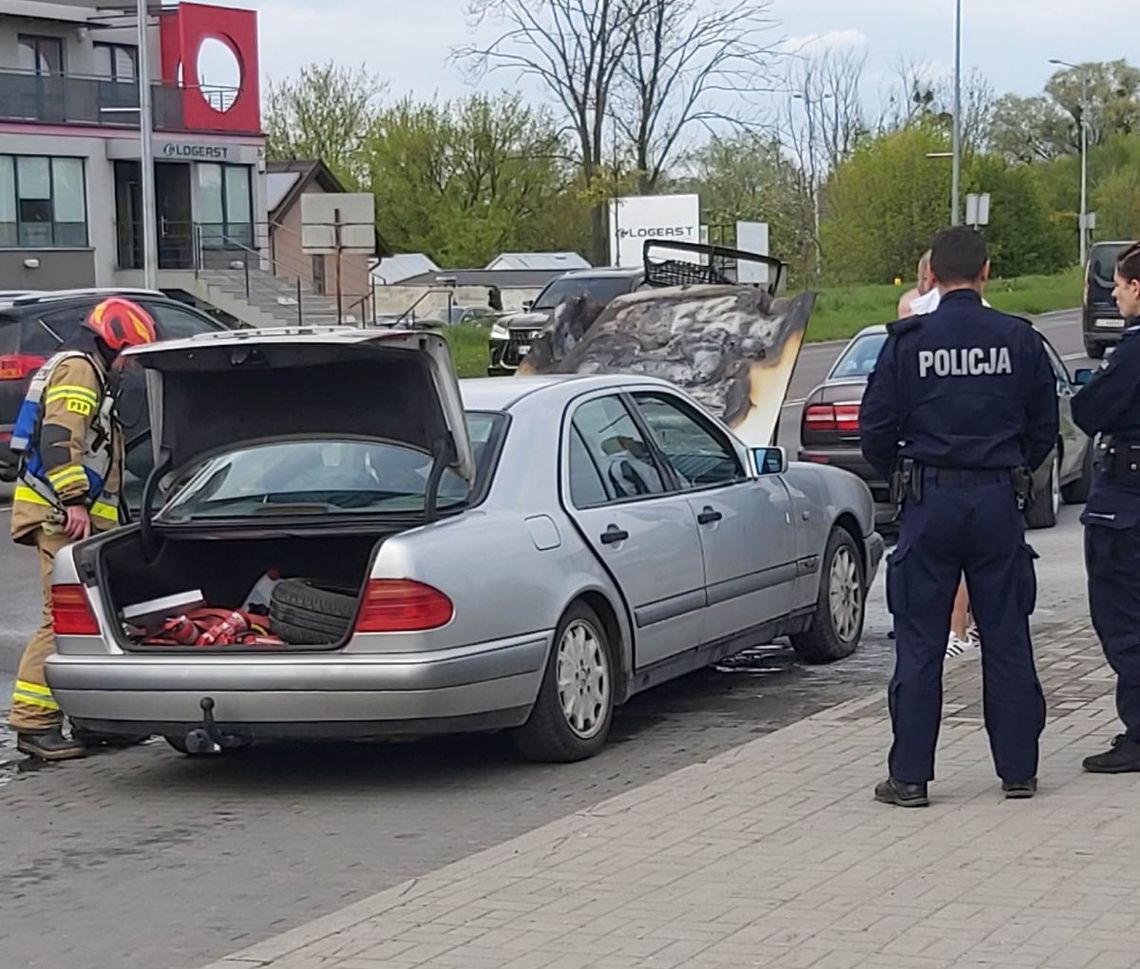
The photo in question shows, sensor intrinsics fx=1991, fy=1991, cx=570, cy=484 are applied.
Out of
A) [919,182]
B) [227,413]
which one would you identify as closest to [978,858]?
[227,413]

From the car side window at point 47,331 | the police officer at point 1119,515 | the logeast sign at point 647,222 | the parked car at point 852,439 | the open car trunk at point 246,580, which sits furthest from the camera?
the logeast sign at point 647,222

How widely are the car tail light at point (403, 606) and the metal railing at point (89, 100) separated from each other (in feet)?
147

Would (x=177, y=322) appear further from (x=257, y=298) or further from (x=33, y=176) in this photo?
(x=257, y=298)

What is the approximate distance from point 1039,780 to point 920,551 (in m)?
0.98

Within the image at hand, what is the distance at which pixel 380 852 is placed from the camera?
6.38 m

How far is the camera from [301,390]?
25.4 ft

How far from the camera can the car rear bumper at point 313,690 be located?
6.88 metres

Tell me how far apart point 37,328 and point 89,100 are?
117ft

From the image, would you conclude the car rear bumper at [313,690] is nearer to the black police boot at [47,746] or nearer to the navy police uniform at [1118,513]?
the black police boot at [47,746]

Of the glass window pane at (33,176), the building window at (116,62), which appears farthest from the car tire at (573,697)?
the building window at (116,62)

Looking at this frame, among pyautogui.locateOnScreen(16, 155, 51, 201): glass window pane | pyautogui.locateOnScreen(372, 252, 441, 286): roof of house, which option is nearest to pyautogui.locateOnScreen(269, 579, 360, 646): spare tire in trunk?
pyautogui.locateOnScreen(16, 155, 51, 201): glass window pane

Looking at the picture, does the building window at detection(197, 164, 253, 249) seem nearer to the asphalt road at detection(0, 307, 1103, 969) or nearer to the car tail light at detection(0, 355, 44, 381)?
the car tail light at detection(0, 355, 44, 381)

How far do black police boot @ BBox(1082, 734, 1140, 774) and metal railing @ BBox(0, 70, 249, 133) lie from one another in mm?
45909

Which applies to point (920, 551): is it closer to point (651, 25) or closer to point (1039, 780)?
point (1039, 780)
